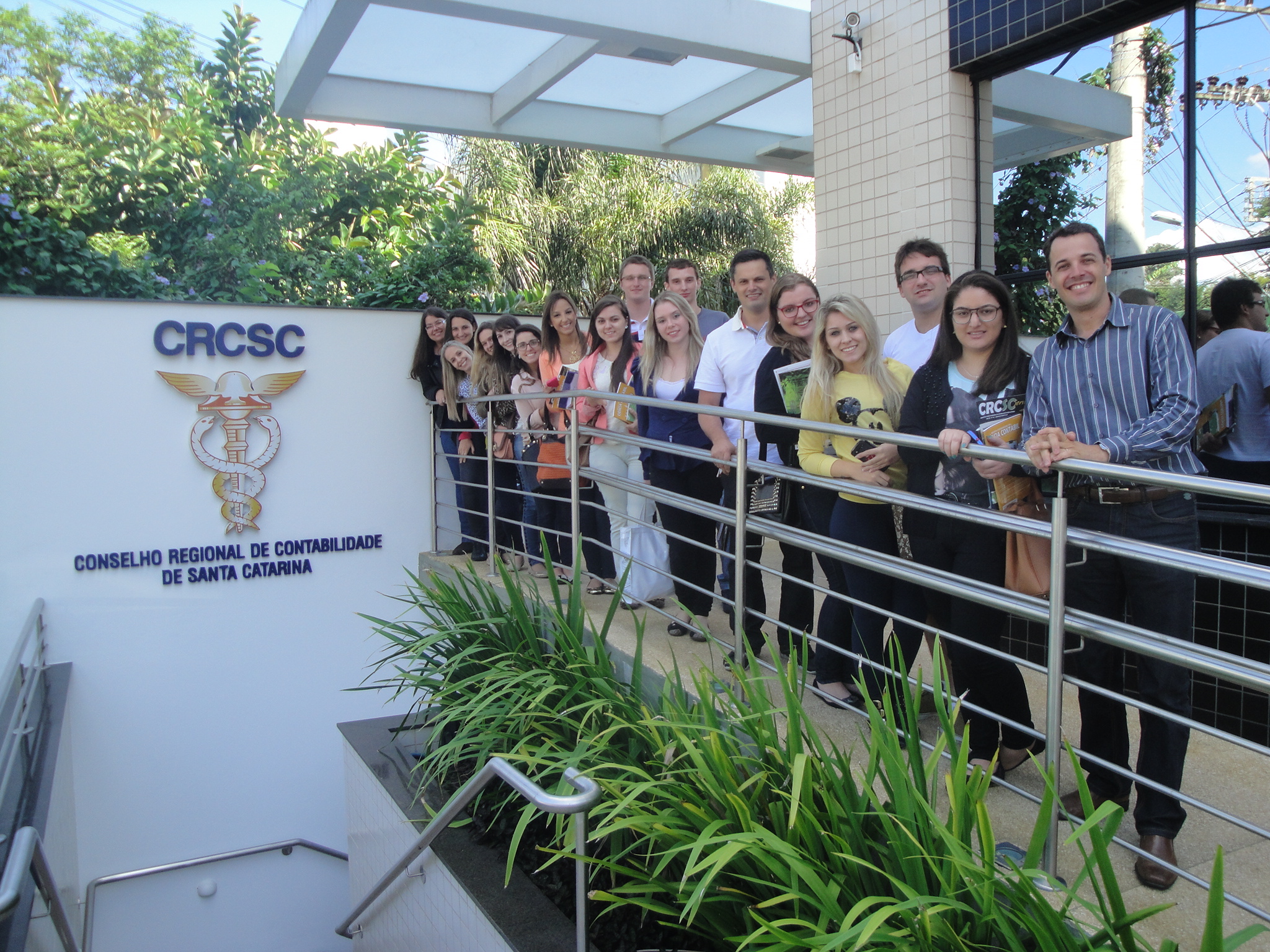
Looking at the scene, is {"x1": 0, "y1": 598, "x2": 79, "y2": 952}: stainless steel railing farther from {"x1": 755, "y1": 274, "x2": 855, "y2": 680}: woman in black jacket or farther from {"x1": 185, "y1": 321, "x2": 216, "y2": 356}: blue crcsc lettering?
{"x1": 755, "y1": 274, "x2": 855, "y2": 680}: woman in black jacket

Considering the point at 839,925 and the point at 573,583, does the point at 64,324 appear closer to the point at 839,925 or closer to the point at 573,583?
the point at 573,583

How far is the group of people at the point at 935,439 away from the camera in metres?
2.40

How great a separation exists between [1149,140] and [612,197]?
13.6m

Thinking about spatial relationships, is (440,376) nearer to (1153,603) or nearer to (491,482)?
(491,482)

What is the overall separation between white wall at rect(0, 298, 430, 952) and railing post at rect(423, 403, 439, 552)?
0.04m

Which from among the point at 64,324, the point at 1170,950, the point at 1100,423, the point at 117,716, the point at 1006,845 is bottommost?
the point at 117,716

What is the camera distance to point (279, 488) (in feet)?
21.1

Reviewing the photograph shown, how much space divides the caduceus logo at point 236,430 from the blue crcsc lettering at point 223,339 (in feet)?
0.43

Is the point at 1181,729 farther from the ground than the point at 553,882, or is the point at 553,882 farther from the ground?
the point at 1181,729

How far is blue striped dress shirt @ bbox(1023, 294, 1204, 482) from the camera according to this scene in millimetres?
2348

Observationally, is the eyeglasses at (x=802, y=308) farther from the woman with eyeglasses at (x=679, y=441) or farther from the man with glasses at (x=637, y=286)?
the man with glasses at (x=637, y=286)

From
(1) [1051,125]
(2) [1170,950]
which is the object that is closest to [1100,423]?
(2) [1170,950]

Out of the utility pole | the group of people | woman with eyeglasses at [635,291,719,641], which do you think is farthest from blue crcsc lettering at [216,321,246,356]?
the utility pole

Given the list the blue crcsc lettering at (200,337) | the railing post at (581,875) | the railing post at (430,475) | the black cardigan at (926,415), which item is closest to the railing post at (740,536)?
the black cardigan at (926,415)
